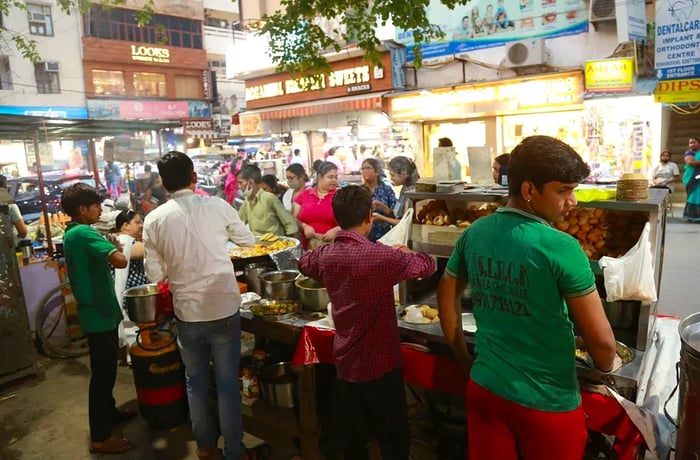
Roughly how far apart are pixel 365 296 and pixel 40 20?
3022cm

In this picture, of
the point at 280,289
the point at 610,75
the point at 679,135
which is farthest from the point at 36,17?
the point at 280,289

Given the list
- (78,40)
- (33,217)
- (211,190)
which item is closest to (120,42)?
(78,40)

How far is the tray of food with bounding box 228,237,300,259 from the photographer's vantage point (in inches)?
194

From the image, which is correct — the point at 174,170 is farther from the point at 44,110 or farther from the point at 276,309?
the point at 44,110

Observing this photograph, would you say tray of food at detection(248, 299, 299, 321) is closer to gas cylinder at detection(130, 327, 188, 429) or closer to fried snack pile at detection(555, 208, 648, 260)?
gas cylinder at detection(130, 327, 188, 429)

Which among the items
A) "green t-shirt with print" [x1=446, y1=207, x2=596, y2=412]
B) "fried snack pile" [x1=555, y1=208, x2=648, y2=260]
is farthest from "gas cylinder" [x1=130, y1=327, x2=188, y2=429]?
"fried snack pile" [x1=555, y1=208, x2=648, y2=260]

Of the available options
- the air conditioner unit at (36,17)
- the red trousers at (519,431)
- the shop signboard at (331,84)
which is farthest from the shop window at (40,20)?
the red trousers at (519,431)

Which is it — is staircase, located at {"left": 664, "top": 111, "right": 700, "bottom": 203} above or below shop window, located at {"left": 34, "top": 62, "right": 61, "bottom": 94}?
below

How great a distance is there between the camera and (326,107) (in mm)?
14461

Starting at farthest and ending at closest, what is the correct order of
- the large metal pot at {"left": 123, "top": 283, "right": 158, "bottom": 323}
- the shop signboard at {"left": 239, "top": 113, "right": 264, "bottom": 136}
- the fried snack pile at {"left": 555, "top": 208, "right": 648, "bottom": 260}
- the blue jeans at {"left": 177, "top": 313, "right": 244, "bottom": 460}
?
the shop signboard at {"left": 239, "top": 113, "right": 264, "bottom": 136}
the large metal pot at {"left": 123, "top": 283, "right": 158, "bottom": 323}
the blue jeans at {"left": 177, "top": 313, "right": 244, "bottom": 460}
the fried snack pile at {"left": 555, "top": 208, "right": 648, "bottom": 260}

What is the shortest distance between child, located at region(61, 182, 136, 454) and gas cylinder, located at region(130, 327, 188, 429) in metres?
0.31

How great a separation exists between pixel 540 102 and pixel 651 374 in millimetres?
8076

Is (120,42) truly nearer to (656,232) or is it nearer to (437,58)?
(437,58)

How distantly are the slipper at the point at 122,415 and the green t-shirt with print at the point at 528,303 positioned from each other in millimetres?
3598
